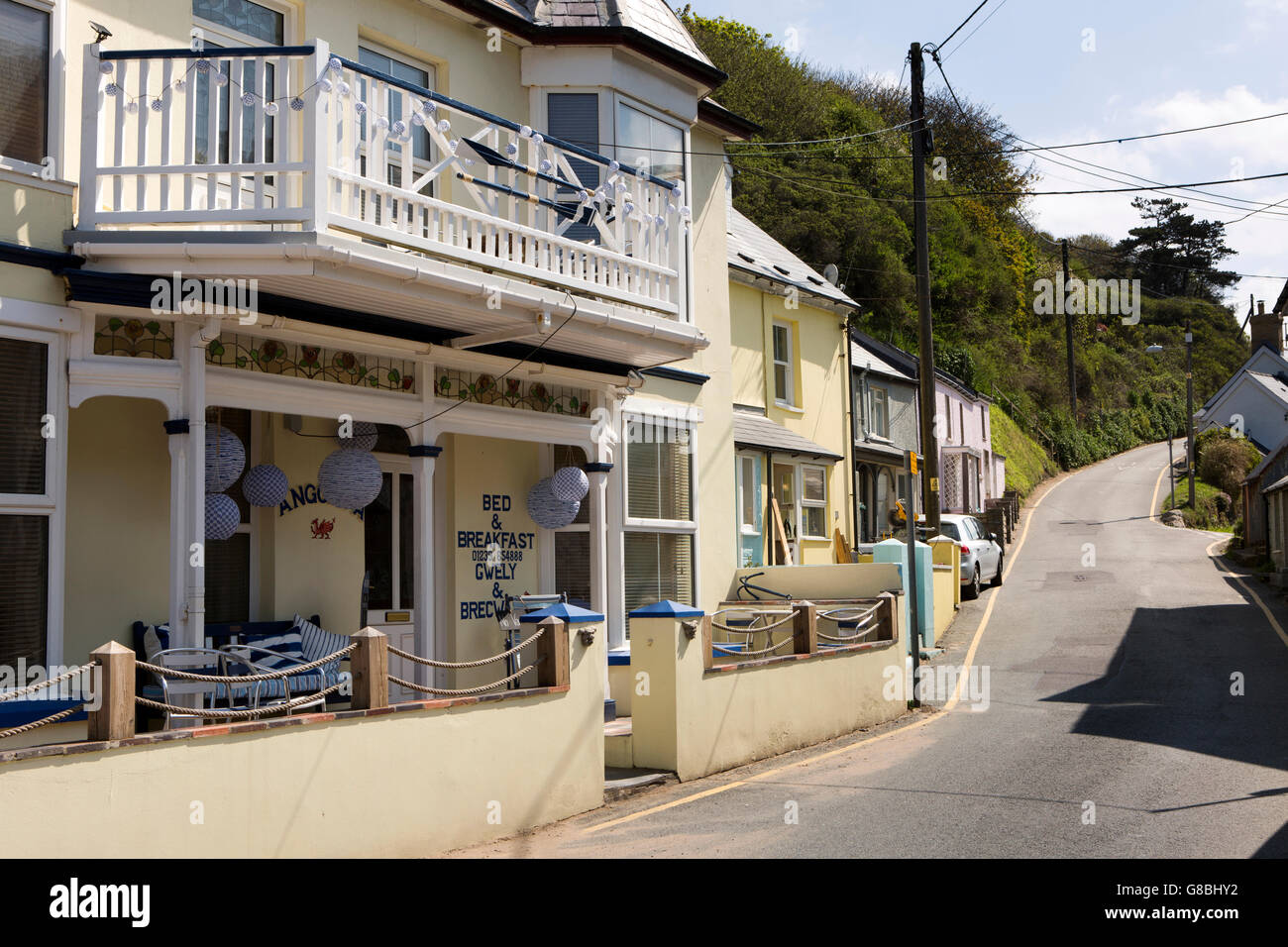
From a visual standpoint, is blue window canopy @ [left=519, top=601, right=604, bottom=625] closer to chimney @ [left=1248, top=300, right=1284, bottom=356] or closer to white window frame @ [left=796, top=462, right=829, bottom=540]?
white window frame @ [left=796, top=462, right=829, bottom=540]

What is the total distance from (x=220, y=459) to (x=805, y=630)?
6.70 m

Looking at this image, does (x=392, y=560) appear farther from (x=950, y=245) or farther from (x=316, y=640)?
(x=950, y=245)

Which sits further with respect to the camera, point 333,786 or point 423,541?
point 423,541

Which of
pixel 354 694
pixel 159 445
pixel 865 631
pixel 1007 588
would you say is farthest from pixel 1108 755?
pixel 1007 588

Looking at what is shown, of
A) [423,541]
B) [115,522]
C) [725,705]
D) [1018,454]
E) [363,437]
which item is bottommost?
[725,705]

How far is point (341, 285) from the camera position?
9242mm

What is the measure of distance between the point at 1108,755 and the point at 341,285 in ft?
26.7

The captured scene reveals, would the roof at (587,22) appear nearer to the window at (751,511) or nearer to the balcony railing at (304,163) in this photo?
the balcony railing at (304,163)

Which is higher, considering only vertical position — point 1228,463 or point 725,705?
point 1228,463

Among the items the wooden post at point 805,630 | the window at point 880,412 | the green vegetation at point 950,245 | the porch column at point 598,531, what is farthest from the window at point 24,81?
the green vegetation at point 950,245

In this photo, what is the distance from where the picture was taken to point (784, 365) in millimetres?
22000

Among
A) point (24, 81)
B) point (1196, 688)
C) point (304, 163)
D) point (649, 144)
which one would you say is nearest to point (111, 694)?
point (304, 163)
